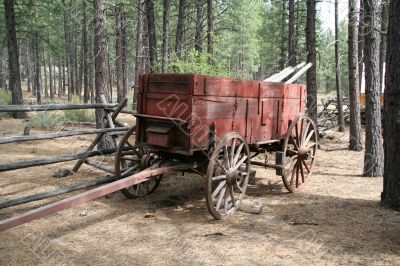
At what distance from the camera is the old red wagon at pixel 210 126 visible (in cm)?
495

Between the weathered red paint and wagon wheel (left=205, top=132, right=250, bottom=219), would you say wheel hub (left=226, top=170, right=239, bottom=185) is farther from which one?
the weathered red paint

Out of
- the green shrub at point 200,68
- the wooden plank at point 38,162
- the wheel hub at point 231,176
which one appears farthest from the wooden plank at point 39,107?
the green shrub at point 200,68

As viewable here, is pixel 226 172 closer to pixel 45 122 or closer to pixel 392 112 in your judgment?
pixel 392 112

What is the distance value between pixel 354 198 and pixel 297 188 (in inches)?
43.0

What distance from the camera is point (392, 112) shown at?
17.8 feet

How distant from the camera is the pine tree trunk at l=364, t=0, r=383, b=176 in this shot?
7770mm

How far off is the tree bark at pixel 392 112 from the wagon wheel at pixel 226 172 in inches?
84.1

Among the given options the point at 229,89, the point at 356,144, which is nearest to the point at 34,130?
the point at 229,89

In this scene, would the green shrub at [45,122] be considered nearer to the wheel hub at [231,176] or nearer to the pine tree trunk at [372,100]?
the wheel hub at [231,176]

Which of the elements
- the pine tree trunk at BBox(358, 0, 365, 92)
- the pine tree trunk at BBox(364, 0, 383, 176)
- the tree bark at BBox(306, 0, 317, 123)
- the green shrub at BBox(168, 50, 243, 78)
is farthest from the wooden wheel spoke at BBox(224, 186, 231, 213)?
the tree bark at BBox(306, 0, 317, 123)

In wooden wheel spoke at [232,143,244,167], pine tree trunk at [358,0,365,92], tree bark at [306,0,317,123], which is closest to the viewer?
wooden wheel spoke at [232,143,244,167]

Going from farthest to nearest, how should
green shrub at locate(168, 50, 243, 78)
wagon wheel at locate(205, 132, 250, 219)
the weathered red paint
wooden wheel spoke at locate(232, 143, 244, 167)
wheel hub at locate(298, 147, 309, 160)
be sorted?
green shrub at locate(168, 50, 243, 78), wheel hub at locate(298, 147, 309, 160), wooden wheel spoke at locate(232, 143, 244, 167), wagon wheel at locate(205, 132, 250, 219), the weathered red paint

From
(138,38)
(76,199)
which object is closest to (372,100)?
(76,199)

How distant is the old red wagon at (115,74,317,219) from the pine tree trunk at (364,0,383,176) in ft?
8.40
